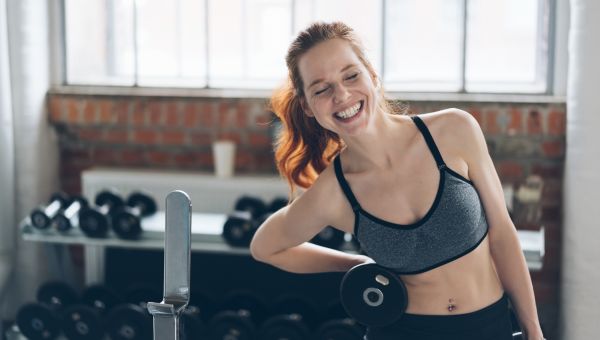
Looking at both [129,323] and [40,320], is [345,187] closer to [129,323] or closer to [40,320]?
[129,323]

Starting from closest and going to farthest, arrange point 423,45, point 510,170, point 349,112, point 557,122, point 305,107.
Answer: point 349,112
point 305,107
point 557,122
point 510,170
point 423,45

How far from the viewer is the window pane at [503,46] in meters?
2.99

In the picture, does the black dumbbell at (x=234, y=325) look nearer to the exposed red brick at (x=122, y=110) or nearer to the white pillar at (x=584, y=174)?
the exposed red brick at (x=122, y=110)

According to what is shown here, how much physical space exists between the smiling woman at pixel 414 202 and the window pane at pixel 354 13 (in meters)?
1.60

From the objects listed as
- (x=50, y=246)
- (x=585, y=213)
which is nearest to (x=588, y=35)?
(x=585, y=213)

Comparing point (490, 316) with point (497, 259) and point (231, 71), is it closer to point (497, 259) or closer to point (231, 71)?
point (497, 259)

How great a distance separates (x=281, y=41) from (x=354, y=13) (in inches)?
11.8

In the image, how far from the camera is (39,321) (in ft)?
9.37

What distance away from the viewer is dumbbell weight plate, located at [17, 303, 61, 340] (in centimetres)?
285

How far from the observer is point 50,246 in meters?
3.03

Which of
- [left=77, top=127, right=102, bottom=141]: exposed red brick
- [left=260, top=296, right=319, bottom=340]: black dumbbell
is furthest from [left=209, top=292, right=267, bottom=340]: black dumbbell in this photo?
[left=77, top=127, right=102, bottom=141]: exposed red brick

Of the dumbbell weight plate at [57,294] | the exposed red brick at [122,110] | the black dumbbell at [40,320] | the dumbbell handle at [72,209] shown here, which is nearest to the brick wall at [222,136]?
the exposed red brick at [122,110]

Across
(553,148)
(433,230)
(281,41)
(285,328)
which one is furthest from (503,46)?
(433,230)

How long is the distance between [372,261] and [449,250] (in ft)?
0.54
